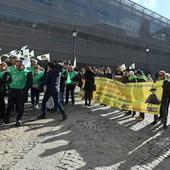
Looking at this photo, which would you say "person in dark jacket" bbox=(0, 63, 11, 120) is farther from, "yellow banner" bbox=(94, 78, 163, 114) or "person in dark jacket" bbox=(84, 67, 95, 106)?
"person in dark jacket" bbox=(84, 67, 95, 106)

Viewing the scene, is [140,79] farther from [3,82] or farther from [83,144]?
[83,144]

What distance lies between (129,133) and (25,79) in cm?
315

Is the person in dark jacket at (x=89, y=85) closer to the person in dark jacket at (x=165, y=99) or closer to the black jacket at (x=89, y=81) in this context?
the black jacket at (x=89, y=81)

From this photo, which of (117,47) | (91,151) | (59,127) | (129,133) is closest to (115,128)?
(129,133)

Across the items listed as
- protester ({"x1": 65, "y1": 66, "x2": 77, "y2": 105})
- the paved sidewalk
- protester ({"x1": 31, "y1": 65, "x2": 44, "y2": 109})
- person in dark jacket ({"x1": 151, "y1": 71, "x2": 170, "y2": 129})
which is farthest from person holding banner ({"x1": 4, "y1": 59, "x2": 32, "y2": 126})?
protester ({"x1": 65, "y1": 66, "x2": 77, "y2": 105})

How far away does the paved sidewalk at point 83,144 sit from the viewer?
25.6ft

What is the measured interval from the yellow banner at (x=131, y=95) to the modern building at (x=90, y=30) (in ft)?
121

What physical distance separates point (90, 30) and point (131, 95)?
54499 millimetres

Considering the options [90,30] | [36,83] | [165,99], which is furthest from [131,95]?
[90,30]

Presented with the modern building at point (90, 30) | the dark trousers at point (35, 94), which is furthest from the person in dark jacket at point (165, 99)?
the modern building at point (90, 30)

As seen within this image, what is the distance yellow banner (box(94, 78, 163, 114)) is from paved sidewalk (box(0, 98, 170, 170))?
65 cm

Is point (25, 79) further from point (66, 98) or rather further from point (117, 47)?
point (117, 47)

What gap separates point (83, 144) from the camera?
30.2 feet

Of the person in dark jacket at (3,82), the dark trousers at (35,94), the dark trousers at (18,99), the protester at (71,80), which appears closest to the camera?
the dark trousers at (18,99)
